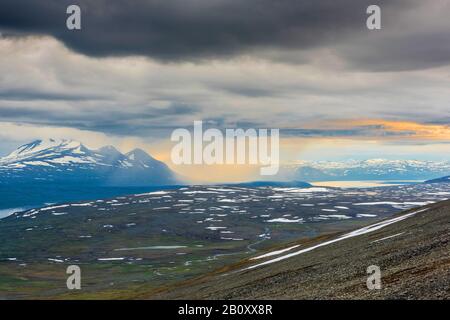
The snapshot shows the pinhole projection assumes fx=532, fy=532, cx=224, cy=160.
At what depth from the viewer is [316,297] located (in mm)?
46156

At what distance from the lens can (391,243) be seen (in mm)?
69250
